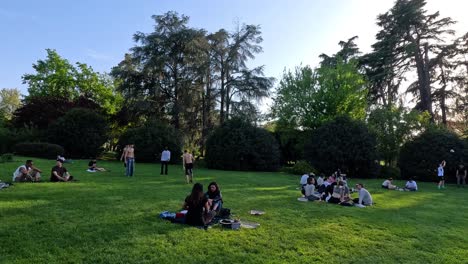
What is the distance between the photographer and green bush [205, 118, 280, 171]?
1340 inches

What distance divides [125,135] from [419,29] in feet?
109

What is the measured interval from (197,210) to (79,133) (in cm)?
2924

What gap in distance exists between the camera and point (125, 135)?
3750 cm

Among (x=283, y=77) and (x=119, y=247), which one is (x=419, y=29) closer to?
(x=283, y=77)

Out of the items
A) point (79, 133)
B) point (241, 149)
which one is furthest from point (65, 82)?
point (241, 149)

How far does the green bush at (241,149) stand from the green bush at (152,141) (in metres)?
3.80

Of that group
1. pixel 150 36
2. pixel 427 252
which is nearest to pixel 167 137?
pixel 150 36

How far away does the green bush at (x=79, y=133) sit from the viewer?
3522 cm

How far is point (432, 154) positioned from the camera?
3159 centimetres

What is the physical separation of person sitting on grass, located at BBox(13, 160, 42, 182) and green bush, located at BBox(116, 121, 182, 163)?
1947 centimetres

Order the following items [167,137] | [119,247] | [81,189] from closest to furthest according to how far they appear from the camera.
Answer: [119,247]
[81,189]
[167,137]

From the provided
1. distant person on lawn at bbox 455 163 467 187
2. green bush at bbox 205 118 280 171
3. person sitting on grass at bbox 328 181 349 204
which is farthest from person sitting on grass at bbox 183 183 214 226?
distant person on lawn at bbox 455 163 467 187

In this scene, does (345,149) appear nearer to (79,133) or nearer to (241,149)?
(241,149)

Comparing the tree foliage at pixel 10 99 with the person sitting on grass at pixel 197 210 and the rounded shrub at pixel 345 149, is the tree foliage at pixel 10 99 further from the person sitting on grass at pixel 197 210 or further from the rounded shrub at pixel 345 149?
the person sitting on grass at pixel 197 210
